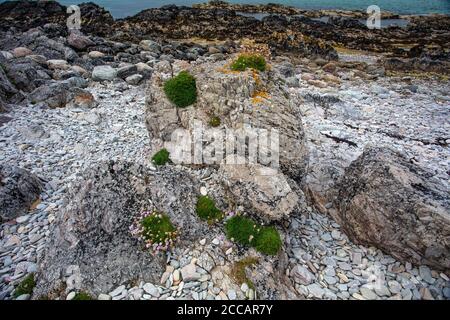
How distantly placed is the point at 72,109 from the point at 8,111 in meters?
3.47

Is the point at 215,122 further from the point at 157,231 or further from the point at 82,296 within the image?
the point at 82,296

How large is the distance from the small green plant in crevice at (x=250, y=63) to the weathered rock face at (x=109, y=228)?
475cm

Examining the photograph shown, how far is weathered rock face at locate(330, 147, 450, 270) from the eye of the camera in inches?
331

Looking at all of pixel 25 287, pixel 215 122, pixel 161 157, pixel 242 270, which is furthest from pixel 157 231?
pixel 215 122

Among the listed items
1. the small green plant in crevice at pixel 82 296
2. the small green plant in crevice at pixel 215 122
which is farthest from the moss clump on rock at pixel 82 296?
the small green plant in crevice at pixel 215 122

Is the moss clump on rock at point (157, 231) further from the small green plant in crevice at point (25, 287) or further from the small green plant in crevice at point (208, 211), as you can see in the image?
the small green plant in crevice at point (25, 287)

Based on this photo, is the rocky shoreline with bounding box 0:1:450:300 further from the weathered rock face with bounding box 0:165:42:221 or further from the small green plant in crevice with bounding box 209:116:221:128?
the small green plant in crevice with bounding box 209:116:221:128

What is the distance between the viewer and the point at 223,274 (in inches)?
317

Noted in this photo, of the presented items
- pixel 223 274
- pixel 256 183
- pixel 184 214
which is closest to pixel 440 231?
pixel 256 183

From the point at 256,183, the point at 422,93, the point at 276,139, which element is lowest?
the point at 422,93

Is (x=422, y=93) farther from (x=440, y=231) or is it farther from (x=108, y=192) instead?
(x=108, y=192)

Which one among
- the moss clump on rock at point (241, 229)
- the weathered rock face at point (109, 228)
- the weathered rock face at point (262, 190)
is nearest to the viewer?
the weathered rock face at point (109, 228)

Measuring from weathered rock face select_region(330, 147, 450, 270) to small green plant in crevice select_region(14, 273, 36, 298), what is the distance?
8.93 m

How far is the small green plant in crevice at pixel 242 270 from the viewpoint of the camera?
25.9 ft
